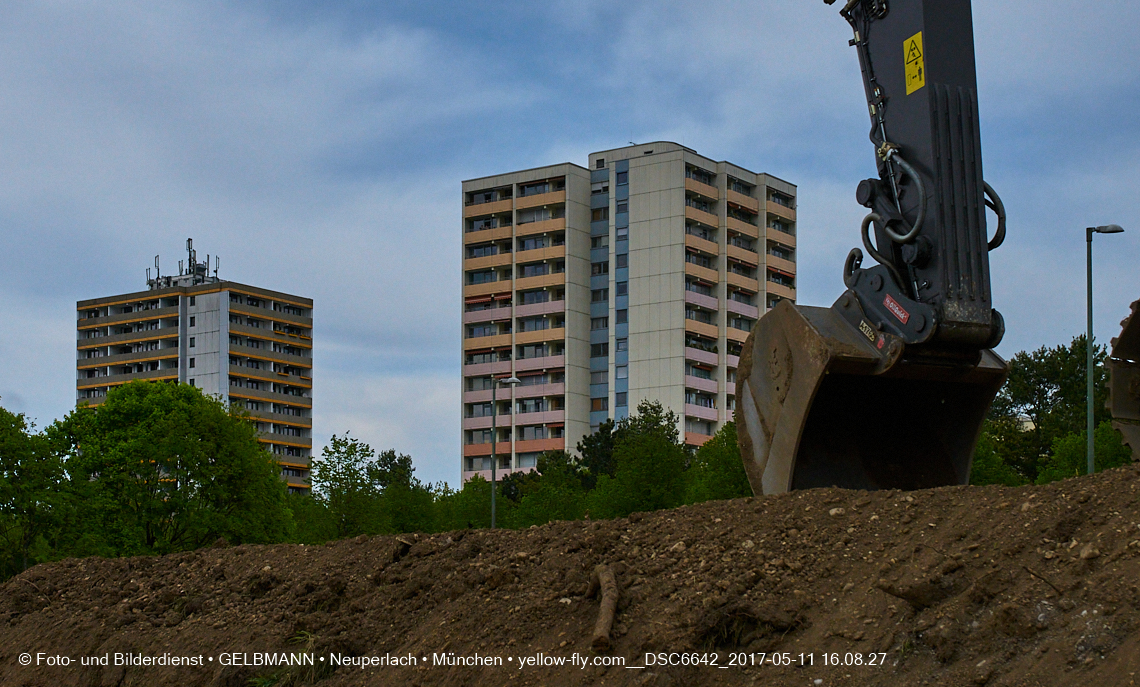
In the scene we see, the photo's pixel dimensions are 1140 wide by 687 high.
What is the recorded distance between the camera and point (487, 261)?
104625mm

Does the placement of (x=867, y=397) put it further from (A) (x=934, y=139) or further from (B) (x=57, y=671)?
(B) (x=57, y=671)

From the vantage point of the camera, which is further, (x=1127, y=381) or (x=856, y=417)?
(x=1127, y=381)

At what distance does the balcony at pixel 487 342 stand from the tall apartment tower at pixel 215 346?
105 feet

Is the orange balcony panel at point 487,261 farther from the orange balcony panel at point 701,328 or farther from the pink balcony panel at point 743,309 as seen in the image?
the pink balcony panel at point 743,309

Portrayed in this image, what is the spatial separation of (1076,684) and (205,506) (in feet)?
125

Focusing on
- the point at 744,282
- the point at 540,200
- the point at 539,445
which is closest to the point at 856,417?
the point at 539,445

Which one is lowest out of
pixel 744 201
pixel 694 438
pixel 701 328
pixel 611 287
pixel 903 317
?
pixel 903 317

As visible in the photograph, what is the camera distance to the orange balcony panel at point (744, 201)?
100400 millimetres

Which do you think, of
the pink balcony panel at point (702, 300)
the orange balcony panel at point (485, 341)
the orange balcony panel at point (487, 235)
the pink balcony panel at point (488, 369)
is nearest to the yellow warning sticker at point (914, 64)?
the pink balcony panel at point (702, 300)

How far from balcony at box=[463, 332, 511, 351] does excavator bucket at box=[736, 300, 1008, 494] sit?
90129mm

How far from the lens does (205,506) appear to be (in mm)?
41469

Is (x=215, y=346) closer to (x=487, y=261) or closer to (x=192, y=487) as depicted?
(x=487, y=261)

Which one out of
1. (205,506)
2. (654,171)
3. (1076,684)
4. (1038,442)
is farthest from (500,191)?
(1076,684)

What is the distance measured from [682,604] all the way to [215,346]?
12406 centimetres
